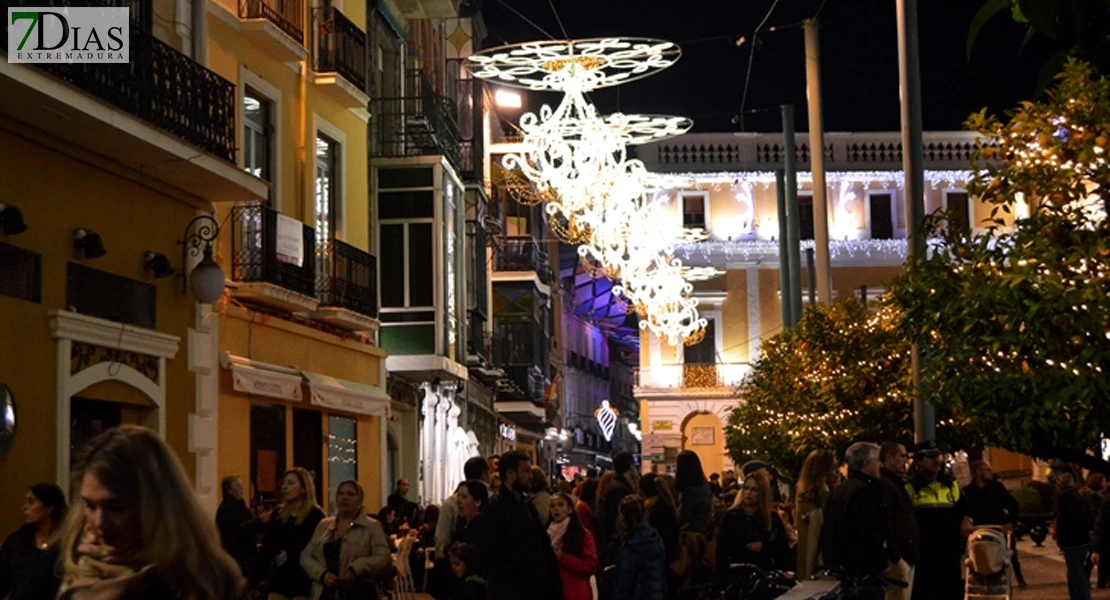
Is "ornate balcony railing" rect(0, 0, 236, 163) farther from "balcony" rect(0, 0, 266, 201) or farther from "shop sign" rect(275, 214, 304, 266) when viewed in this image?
"shop sign" rect(275, 214, 304, 266)

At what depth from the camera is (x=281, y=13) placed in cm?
2067

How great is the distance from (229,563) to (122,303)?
39.9 ft

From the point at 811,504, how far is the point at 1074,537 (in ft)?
24.7

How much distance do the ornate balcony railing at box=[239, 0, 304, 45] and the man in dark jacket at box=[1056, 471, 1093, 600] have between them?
1031cm

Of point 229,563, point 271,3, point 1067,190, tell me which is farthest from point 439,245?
point 229,563

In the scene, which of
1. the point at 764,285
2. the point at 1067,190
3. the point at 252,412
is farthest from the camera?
the point at 764,285

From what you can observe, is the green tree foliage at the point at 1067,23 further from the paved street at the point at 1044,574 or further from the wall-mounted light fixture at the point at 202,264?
the paved street at the point at 1044,574

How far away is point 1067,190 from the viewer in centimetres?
1241

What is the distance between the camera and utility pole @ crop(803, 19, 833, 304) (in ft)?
94.5

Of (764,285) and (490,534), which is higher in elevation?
(764,285)

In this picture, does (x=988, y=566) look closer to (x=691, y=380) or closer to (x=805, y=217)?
(x=805, y=217)

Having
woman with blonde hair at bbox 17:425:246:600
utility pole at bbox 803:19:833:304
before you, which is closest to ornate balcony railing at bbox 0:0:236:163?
woman with blonde hair at bbox 17:425:246:600

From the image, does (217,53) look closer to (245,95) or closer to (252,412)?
(245,95)

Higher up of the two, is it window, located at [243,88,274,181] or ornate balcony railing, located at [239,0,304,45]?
ornate balcony railing, located at [239,0,304,45]
